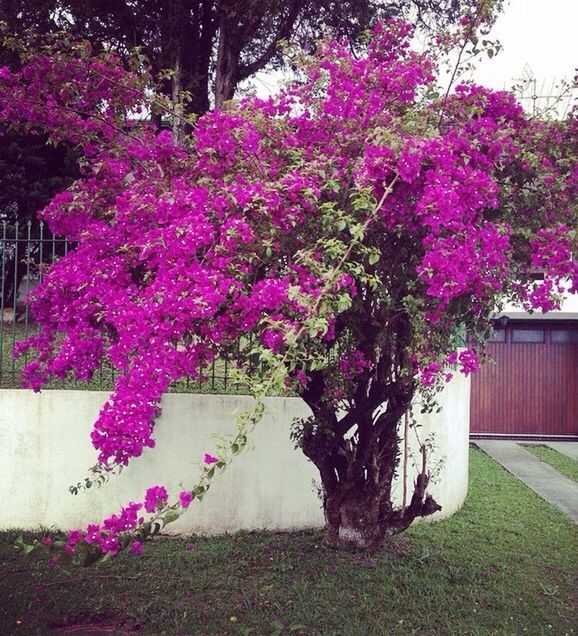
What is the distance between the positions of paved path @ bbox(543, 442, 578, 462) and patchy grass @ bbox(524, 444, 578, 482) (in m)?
0.11

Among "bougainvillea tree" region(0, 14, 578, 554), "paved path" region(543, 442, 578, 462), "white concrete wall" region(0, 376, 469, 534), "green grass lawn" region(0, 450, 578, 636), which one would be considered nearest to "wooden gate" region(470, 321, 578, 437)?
"paved path" region(543, 442, 578, 462)

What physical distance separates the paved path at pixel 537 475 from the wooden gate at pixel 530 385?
3.19 feet

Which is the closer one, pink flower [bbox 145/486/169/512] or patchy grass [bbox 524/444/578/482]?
pink flower [bbox 145/486/169/512]

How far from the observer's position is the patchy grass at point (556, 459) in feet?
30.1

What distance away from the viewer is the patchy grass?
9166mm

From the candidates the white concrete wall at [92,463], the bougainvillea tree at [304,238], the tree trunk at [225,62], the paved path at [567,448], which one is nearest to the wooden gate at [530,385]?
the paved path at [567,448]

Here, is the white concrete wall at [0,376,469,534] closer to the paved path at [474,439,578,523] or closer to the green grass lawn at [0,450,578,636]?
the green grass lawn at [0,450,578,636]

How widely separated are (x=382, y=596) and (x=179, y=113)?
10.2 feet

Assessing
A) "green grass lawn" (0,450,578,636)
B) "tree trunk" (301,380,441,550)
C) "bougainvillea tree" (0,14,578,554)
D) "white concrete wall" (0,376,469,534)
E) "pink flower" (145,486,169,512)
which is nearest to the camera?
"pink flower" (145,486,169,512)

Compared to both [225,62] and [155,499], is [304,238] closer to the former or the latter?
[155,499]

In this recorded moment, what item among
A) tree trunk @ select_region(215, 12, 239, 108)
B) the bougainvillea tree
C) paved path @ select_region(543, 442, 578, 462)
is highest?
tree trunk @ select_region(215, 12, 239, 108)

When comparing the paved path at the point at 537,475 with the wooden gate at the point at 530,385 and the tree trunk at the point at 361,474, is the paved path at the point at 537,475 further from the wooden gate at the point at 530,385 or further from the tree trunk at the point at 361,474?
the tree trunk at the point at 361,474

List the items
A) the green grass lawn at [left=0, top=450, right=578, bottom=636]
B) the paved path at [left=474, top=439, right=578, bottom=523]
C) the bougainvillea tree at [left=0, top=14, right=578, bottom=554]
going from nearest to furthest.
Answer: the bougainvillea tree at [left=0, top=14, right=578, bottom=554], the green grass lawn at [left=0, top=450, right=578, bottom=636], the paved path at [left=474, top=439, right=578, bottom=523]

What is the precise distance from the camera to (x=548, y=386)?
520 inches
